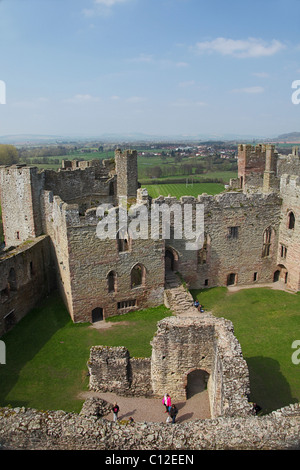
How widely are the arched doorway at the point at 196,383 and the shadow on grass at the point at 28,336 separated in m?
6.70

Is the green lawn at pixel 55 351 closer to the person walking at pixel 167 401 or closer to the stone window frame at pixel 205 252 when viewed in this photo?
the person walking at pixel 167 401

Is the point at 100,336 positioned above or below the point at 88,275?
below

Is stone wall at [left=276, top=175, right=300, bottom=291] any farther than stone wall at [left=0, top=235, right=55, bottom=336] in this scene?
Yes

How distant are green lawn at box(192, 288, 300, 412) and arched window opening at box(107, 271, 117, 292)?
19.4ft

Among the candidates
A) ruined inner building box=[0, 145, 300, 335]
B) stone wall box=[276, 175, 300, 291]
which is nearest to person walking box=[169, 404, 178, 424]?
ruined inner building box=[0, 145, 300, 335]

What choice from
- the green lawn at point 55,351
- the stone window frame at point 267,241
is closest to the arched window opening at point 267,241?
the stone window frame at point 267,241

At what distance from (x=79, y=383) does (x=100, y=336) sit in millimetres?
3593

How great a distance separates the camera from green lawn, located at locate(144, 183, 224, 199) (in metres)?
77.5

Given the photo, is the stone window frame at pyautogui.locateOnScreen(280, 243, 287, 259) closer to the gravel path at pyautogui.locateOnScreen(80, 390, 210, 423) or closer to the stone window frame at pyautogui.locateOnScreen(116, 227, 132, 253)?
the stone window frame at pyautogui.locateOnScreen(116, 227, 132, 253)

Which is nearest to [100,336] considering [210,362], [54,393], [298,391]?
[54,393]

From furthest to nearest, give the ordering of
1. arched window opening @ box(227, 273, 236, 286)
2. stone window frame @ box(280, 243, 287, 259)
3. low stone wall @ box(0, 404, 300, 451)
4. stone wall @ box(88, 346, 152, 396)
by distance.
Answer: arched window opening @ box(227, 273, 236, 286) < stone window frame @ box(280, 243, 287, 259) < stone wall @ box(88, 346, 152, 396) < low stone wall @ box(0, 404, 300, 451)

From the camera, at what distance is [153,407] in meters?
15.2

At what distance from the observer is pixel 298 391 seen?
15828 millimetres
